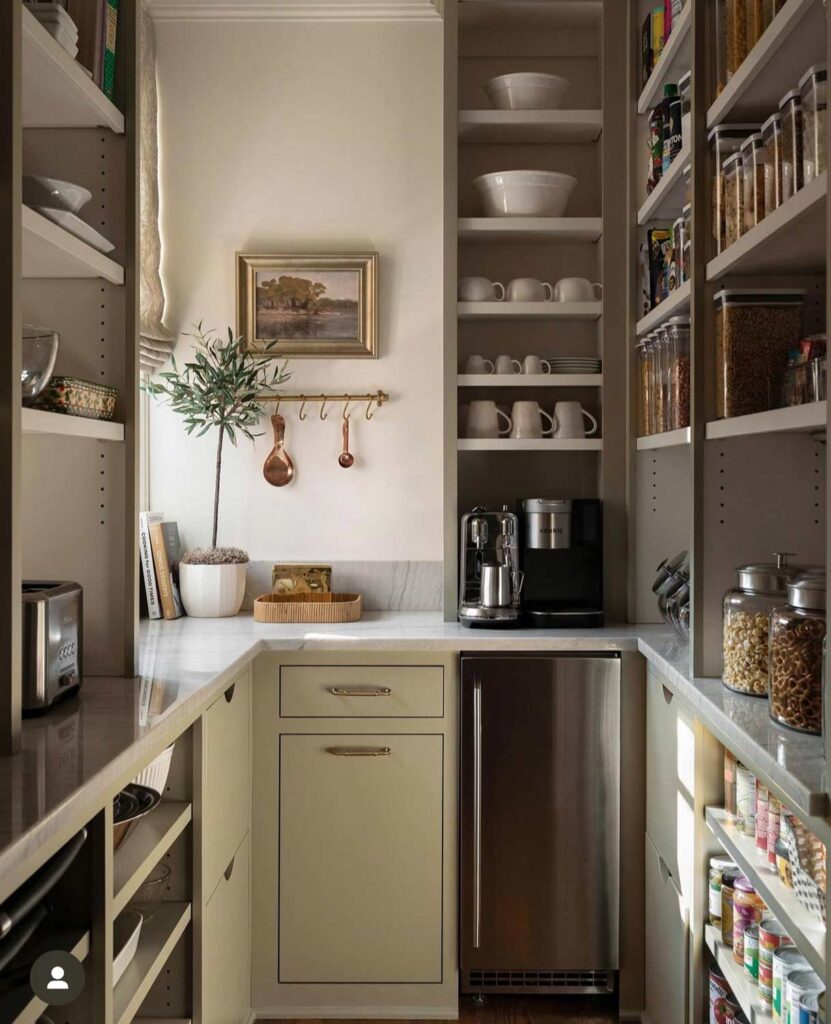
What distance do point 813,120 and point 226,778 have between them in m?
1.69

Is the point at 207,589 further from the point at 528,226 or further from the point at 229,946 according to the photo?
the point at 528,226

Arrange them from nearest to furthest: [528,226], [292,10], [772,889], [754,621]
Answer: [772,889]
[754,621]
[528,226]
[292,10]

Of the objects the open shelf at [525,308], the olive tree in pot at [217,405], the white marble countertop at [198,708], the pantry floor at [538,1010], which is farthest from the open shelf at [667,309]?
the pantry floor at [538,1010]

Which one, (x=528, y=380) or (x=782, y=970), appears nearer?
(x=782, y=970)

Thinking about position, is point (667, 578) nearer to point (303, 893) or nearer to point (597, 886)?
point (597, 886)

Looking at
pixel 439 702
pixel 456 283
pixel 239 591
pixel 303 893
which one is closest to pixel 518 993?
pixel 303 893

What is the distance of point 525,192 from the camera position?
114 inches

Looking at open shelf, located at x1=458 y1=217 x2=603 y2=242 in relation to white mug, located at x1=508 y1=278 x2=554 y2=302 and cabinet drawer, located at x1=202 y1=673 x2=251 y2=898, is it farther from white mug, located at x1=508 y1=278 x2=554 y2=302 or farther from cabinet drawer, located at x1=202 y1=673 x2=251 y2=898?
cabinet drawer, located at x1=202 y1=673 x2=251 y2=898

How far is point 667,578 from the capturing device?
8.28 ft

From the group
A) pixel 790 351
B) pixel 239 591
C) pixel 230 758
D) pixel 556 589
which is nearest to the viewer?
pixel 790 351

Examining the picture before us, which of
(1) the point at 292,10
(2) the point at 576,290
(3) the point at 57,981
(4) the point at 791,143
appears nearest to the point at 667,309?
(2) the point at 576,290

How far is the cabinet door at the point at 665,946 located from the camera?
2037mm

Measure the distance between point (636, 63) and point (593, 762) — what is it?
194 cm

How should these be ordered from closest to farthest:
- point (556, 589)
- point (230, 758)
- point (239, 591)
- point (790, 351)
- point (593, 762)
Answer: point (790, 351)
point (230, 758)
point (593, 762)
point (556, 589)
point (239, 591)
